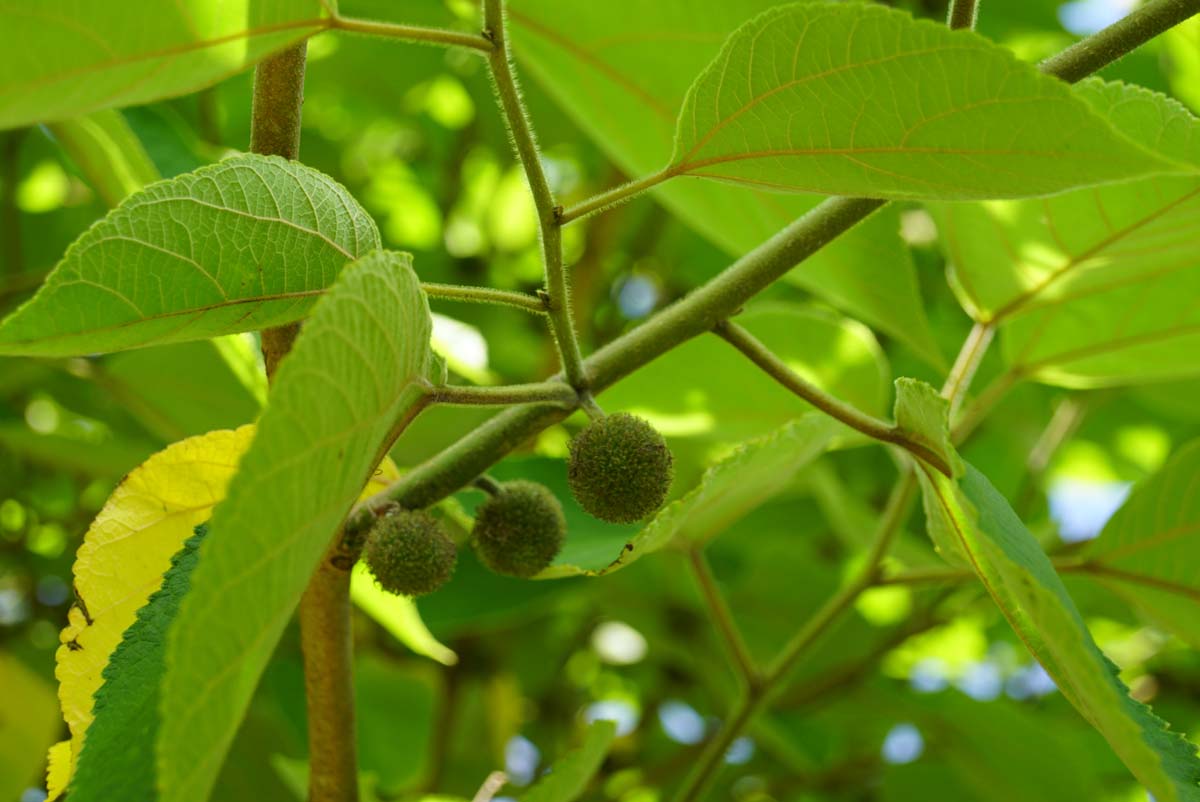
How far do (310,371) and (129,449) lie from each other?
56.7 inches

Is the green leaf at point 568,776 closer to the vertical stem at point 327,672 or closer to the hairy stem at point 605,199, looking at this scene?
the vertical stem at point 327,672

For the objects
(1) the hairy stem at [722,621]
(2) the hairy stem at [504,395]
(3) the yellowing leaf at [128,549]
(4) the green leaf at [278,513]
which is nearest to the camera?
(4) the green leaf at [278,513]

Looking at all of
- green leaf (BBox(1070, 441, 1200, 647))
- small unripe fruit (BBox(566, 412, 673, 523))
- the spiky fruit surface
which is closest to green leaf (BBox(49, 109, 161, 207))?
the spiky fruit surface

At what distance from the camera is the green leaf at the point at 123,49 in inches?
24.1

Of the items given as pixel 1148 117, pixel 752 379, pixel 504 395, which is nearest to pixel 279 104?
pixel 504 395

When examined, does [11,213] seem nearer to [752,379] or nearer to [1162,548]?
[752,379]

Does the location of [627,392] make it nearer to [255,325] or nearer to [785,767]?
[255,325]

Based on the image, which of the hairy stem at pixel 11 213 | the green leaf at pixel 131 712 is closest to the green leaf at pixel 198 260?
the green leaf at pixel 131 712

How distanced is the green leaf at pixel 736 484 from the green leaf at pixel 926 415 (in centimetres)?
15

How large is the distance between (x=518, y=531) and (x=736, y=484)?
0.21 meters

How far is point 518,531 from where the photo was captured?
3.43 ft

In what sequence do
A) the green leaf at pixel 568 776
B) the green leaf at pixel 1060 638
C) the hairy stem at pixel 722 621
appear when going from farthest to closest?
the hairy stem at pixel 722 621 → the green leaf at pixel 568 776 → the green leaf at pixel 1060 638

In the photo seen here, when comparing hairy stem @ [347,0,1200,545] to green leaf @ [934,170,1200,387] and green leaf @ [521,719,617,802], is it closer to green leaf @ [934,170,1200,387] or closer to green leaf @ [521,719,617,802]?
green leaf @ [521,719,617,802]

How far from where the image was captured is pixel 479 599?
1.54 metres
